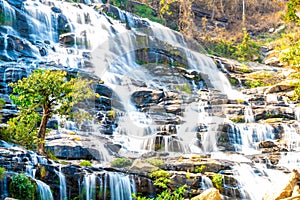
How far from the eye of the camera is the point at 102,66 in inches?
877

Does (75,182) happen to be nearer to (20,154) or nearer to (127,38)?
(20,154)

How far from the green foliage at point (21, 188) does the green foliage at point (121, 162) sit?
390cm

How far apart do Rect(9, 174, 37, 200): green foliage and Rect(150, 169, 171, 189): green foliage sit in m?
3.86

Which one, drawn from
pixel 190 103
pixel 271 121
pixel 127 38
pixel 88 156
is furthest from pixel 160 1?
pixel 88 156

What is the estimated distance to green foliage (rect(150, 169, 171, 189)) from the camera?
1112cm

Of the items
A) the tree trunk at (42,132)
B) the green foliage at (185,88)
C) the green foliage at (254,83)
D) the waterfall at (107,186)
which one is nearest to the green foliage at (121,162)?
the waterfall at (107,186)

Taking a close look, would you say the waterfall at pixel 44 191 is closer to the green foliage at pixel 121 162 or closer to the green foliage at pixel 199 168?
the green foliage at pixel 121 162

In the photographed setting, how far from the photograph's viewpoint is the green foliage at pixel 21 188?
8734 mm

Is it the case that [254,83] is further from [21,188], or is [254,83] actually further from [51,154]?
[21,188]

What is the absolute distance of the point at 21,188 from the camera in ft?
28.9

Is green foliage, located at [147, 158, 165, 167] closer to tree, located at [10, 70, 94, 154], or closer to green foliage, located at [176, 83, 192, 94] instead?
tree, located at [10, 70, 94, 154]

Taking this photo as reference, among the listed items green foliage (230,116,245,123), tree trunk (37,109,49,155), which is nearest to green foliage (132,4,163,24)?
green foliage (230,116,245,123)

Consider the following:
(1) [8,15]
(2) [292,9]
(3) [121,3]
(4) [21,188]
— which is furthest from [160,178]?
(3) [121,3]

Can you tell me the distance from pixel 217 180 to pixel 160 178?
2078mm
